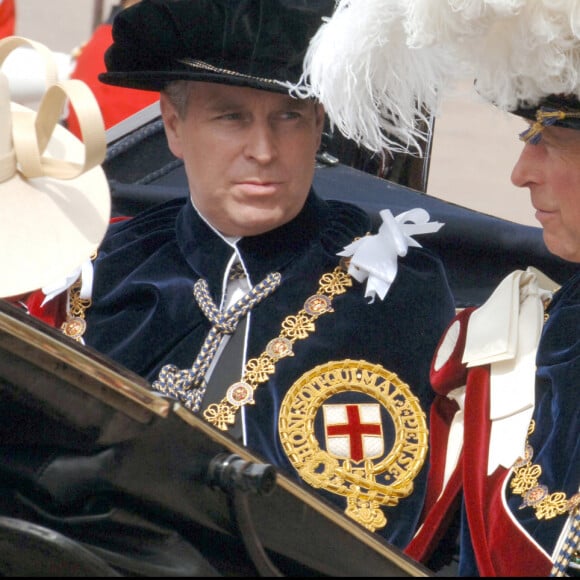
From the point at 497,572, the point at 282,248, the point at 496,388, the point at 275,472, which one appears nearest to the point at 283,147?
the point at 282,248

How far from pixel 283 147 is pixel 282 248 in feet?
0.62

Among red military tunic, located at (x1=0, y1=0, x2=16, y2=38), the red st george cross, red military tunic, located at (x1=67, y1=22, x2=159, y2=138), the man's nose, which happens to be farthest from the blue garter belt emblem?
red military tunic, located at (x1=0, y1=0, x2=16, y2=38)

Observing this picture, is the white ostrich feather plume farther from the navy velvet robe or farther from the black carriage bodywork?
the black carriage bodywork

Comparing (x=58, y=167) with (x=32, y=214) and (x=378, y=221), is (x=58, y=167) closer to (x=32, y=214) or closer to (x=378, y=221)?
(x=32, y=214)

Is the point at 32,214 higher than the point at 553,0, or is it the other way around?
the point at 553,0

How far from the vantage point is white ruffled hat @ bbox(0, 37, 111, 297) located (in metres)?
2.19

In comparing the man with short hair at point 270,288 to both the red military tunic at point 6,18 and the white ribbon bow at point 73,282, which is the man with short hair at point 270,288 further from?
the red military tunic at point 6,18

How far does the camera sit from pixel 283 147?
2371 mm

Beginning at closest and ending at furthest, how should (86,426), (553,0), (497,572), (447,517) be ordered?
(86,426) → (553,0) → (497,572) → (447,517)

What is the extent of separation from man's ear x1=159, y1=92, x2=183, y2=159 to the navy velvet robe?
5.3 inches

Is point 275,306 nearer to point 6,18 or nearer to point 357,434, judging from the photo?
point 357,434

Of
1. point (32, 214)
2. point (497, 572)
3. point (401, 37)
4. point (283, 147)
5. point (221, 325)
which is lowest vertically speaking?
point (497, 572)

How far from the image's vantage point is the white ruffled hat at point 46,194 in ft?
7.19

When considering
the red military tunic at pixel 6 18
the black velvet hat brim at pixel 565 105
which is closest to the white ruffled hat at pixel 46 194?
the black velvet hat brim at pixel 565 105
